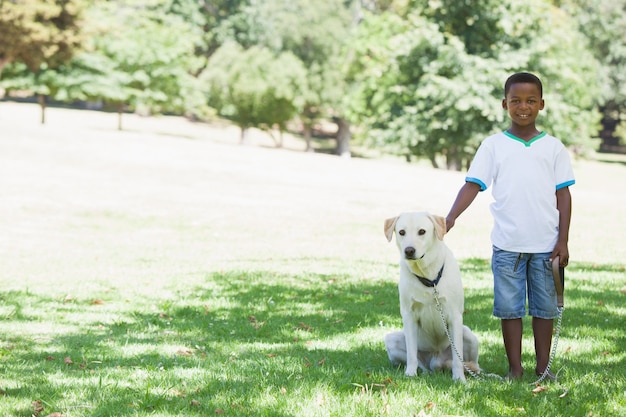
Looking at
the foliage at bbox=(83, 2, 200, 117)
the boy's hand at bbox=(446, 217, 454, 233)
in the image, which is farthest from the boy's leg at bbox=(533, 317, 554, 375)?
the foliage at bbox=(83, 2, 200, 117)

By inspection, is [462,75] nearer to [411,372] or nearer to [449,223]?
[449,223]

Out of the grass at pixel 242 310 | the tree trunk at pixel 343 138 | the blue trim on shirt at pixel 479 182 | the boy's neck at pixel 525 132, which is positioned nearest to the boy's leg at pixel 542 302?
the grass at pixel 242 310

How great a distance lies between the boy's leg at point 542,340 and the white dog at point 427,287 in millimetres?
452

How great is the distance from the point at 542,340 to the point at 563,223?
90 cm

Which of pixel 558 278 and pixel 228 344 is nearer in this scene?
pixel 558 278

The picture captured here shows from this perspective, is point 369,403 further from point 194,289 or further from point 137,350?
point 194,289

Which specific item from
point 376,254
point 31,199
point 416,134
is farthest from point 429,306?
point 416,134

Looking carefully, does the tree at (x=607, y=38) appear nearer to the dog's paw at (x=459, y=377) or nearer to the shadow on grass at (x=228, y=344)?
the shadow on grass at (x=228, y=344)

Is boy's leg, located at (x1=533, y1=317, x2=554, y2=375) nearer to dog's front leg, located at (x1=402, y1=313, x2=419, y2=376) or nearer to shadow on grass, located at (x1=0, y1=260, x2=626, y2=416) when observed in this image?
shadow on grass, located at (x1=0, y1=260, x2=626, y2=416)

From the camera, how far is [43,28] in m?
34.5

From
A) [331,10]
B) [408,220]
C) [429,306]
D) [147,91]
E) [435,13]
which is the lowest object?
[429,306]

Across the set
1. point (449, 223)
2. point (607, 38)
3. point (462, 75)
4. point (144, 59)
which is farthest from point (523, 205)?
point (607, 38)

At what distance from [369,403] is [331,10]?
58650mm

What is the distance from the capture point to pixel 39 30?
3431 cm
